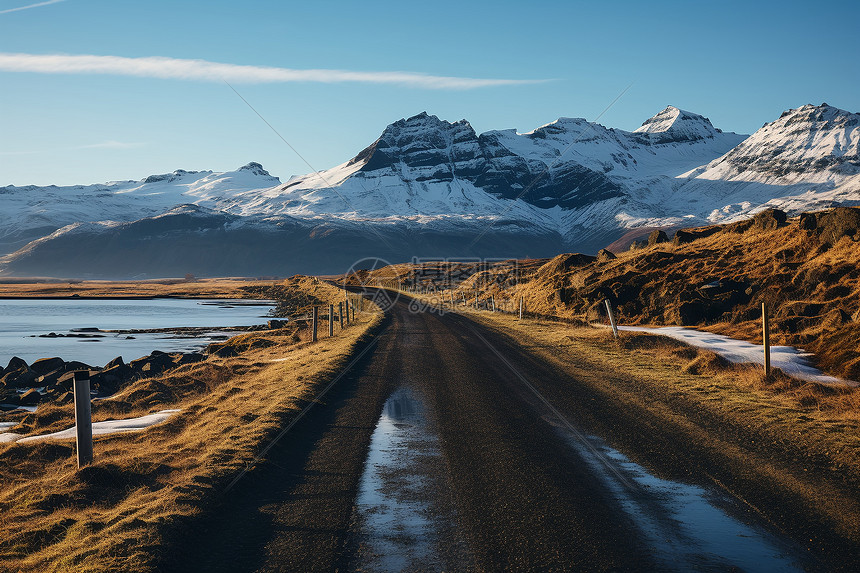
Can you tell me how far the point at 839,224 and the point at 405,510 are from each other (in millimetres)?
24570

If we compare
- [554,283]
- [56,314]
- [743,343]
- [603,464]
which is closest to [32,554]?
[603,464]

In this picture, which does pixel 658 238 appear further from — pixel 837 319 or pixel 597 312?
pixel 837 319

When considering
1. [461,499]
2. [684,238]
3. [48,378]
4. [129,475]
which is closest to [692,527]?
[461,499]

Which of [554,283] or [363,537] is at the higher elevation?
[554,283]

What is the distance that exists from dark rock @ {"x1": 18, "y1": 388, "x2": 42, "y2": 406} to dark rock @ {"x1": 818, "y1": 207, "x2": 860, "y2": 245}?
2987 centimetres

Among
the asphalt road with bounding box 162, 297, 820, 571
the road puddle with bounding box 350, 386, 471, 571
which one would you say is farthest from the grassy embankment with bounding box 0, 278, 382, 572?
the road puddle with bounding box 350, 386, 471, 571

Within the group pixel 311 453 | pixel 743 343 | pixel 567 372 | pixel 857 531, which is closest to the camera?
pixel 857 531

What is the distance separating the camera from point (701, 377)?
16016mm

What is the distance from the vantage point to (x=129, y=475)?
8.55 m

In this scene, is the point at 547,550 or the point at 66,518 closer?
the point at 547,550

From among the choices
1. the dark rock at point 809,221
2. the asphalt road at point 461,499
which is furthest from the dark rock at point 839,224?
the asphalt road at point 461,499

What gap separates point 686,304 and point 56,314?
72.4m

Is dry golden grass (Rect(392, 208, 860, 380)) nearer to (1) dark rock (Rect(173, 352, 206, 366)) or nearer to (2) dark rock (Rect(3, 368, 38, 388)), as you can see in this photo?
(1) dark rock (Rect(173, 352, 206, 366))

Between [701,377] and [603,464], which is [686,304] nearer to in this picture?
[701,377]
